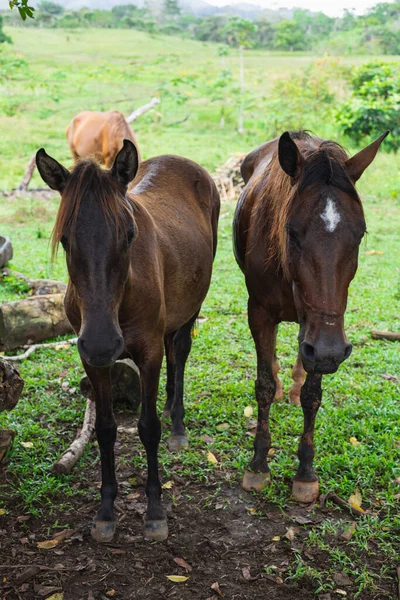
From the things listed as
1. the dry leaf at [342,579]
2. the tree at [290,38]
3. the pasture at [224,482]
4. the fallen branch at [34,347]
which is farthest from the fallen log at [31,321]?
the tree at [290,38]

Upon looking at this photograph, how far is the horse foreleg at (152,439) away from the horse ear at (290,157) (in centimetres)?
125

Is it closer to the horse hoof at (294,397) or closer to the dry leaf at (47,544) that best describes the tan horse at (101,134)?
the horse hoof at (294,397)

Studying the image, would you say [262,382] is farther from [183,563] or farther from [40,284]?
[40,284]

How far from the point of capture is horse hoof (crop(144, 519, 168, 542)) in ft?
10.7

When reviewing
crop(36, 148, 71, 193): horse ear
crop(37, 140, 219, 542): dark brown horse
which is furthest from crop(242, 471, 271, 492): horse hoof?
crop(36, 148, 71, 193): horse ear

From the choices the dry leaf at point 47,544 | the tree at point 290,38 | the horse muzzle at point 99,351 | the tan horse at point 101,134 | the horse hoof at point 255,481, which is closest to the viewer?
the horse muzzle at point 99,351

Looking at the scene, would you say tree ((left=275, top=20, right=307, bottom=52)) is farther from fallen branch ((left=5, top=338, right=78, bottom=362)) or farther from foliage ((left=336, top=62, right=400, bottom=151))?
fallen branch ((left=5, top=338, right=78, bottom=362))

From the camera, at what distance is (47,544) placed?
316 cm

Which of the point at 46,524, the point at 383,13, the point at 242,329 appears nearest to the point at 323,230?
the point at 46,524

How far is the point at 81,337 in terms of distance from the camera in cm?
263

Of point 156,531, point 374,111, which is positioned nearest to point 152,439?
point 156,531

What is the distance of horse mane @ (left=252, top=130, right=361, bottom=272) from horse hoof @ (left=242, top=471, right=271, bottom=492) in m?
1.42

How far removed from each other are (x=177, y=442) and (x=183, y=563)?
1.24 m

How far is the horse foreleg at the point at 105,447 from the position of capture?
3242 millimetres
